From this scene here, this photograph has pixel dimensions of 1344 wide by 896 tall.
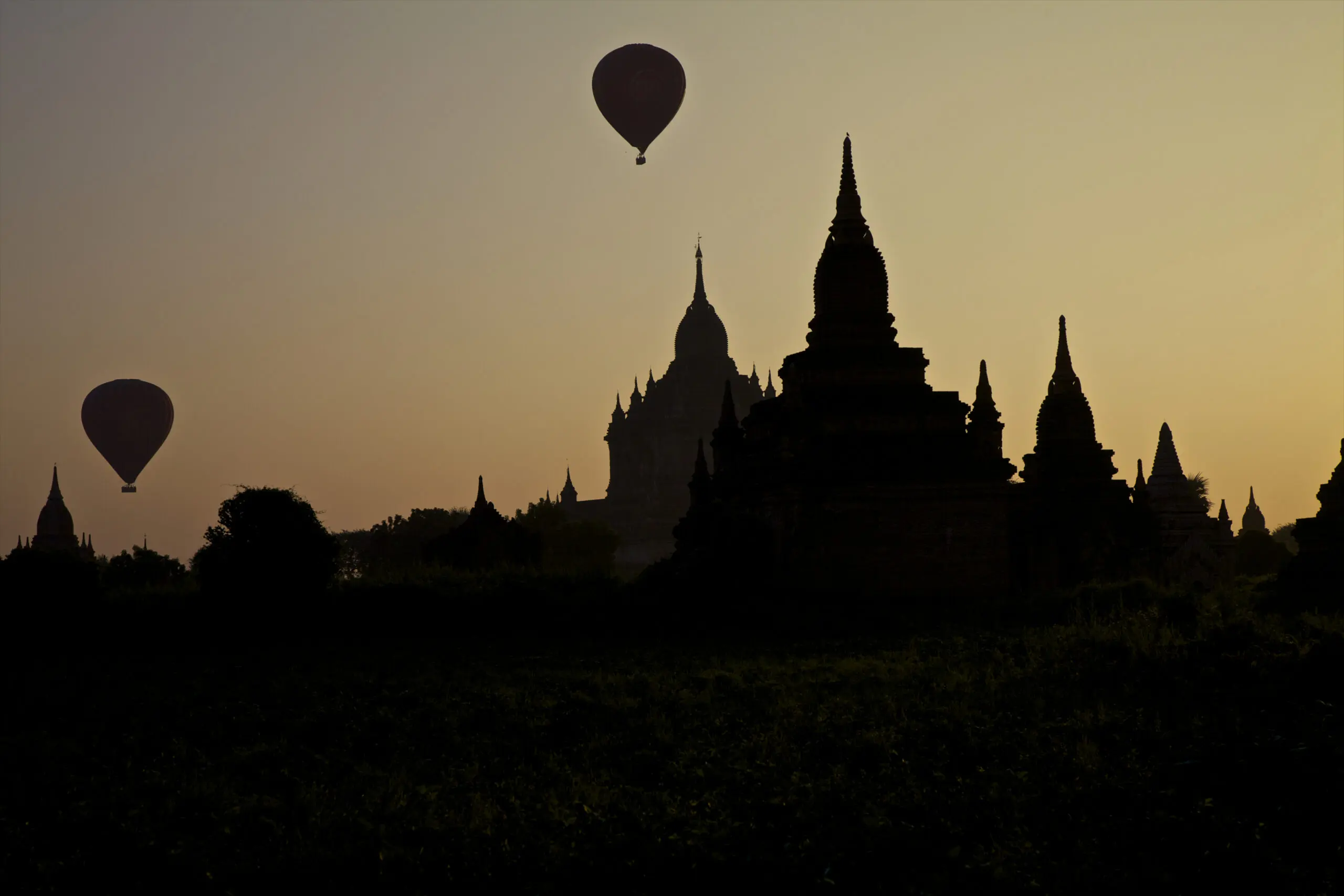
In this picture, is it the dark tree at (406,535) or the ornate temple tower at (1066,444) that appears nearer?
the ornate temple tower at (1066,444)

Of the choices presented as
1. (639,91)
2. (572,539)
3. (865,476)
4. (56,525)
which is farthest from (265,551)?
(56,525)

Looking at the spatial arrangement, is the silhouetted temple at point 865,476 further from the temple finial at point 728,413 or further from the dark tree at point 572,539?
the dark tree at point 572,539

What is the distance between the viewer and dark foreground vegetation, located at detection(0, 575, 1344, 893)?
1265 cm

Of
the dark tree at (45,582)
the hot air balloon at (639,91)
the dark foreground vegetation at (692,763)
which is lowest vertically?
the dark foreground vegetation at (692,763)

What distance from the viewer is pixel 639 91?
44469mm

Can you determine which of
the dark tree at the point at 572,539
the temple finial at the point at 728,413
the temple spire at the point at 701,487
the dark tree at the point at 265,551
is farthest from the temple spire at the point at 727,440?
the dark tree at the point at 572,539

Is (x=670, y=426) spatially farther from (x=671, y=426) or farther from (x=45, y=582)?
(x=45, y=582)

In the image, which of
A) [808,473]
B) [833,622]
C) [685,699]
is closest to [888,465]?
[808,473]

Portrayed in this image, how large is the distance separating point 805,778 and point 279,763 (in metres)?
5.42

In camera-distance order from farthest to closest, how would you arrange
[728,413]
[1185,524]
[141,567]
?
[141,567] < [1185,524] < [728,413]

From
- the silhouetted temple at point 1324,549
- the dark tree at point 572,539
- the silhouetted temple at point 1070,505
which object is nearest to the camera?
the silhouetted temple at point 1324,549

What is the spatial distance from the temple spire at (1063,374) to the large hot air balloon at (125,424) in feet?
106

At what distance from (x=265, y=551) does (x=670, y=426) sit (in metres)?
111

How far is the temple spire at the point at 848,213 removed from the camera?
38.4 m
